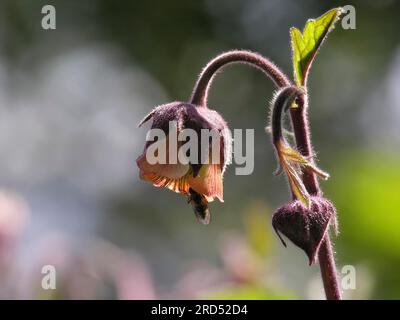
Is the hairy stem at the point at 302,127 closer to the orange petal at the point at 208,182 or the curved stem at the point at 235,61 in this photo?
the curved stem at the point at 235,61

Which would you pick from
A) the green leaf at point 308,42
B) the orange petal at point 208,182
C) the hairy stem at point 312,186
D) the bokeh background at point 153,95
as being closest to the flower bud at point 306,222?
the hairy stem at point 312,186

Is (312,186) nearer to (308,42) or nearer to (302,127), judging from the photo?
(302,127)

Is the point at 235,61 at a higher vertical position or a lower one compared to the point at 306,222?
higher

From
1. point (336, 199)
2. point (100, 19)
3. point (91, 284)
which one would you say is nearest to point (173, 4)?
point (100, 19)

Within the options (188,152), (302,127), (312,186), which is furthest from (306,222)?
(188,152)

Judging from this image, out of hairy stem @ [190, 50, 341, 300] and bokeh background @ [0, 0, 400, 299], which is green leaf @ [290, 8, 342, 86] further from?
bokeh background @ [0, 0, 400, 299]

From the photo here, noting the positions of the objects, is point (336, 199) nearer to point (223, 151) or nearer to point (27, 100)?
point (223, 151)
